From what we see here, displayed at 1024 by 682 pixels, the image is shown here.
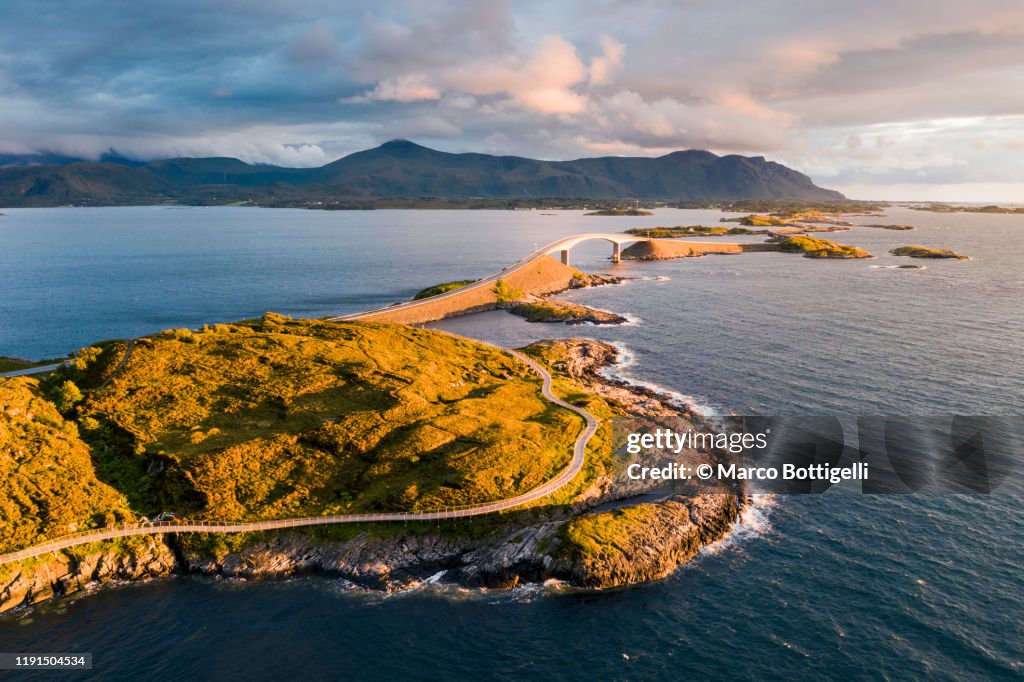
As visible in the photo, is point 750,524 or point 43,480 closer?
Result: point 43,480

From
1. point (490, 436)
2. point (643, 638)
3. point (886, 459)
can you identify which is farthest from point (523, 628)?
point (886, 459)

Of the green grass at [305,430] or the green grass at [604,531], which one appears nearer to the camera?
the green grass at [604,531]

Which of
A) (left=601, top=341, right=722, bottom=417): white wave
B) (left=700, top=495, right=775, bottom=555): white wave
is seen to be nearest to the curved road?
(left=700, top=495, right=775, bottom=555): white wave

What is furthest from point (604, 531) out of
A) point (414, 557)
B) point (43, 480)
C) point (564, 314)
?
point (564, 314)

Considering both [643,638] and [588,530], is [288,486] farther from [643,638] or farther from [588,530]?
[643,638]

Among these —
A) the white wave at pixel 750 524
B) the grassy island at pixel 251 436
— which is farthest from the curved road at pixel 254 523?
the white wave at pixel 750 524

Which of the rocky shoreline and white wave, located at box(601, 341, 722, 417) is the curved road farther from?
white wave, located at box(601, 341, 722, 417)

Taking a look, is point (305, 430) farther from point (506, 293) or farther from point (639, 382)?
point (506, 293)

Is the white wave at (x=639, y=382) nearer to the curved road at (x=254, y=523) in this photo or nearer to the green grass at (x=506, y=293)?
the curved road at (x=254, y=523)

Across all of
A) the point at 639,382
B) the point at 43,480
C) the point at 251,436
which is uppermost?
the point at 251,436
